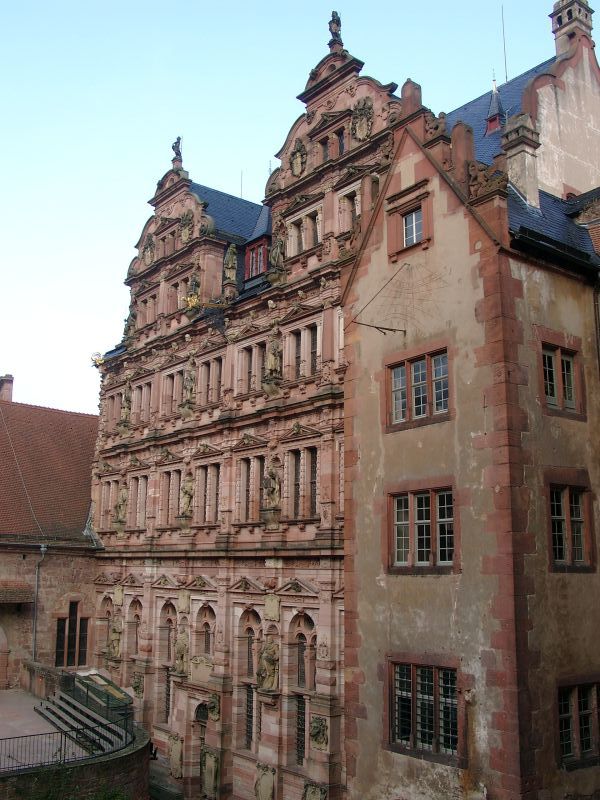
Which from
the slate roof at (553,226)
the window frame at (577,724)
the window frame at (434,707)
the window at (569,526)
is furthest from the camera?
the slate roof at (553,226)

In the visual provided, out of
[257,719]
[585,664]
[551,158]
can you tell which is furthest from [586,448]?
[257,719]

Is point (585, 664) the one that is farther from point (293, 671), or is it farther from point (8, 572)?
point (8, 572)

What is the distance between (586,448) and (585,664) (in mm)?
4627

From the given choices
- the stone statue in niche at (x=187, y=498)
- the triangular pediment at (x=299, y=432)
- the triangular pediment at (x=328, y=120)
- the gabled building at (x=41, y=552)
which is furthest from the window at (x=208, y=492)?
the triangular pediment at (x=328, y=120)

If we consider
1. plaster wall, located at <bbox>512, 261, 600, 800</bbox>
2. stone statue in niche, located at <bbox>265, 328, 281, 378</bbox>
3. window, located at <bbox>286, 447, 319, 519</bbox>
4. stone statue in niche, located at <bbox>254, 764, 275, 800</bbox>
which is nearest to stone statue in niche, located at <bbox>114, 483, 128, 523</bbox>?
stone statue in niche, located at <bbox>265, 328, 281, 378</bbox>

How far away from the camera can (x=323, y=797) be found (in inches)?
937

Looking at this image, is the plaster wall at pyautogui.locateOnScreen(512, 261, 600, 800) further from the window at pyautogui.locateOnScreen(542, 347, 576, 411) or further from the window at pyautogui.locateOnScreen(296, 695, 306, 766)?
the window at pyautogui.locateOnScreen(296, 695, 306, 766)

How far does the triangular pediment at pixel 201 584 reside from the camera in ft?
103

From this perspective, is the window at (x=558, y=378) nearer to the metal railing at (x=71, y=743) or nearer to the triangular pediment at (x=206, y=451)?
the triangular pediment at (x=206, y=451)

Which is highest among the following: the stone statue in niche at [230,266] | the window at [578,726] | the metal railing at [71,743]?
the stone statue in niche at [230,266]

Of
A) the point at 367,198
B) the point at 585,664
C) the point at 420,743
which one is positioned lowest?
the point at 420,743

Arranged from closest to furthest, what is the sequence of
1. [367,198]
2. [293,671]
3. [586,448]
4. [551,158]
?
1. [586,448]
2. [367,198]
3. [551,158]
4. [293,671]

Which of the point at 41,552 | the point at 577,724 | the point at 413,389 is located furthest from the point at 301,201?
the point at 41,552

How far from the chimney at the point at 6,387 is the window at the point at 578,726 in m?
41.9
